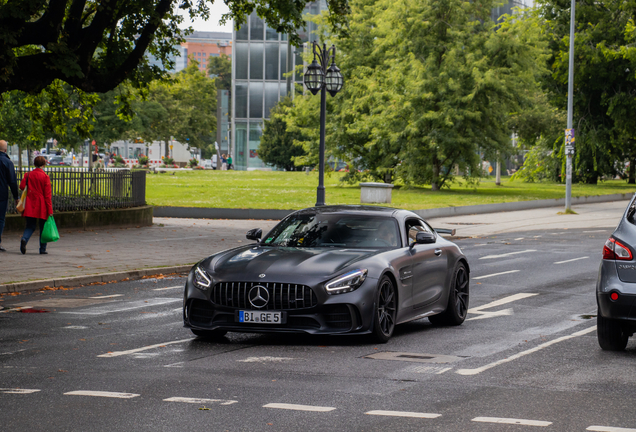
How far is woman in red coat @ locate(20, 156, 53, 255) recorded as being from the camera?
17.2m

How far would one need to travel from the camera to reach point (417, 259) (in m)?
9.71

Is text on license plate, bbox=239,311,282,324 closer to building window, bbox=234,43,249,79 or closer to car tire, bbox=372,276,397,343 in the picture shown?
car tire, bbox=372,276,397,343

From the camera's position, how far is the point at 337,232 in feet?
31.9

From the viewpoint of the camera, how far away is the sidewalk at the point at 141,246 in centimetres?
1447

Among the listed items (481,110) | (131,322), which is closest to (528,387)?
(131,322)

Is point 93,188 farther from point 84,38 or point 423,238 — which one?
point 423,238

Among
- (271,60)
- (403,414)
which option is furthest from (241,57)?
(403,414)

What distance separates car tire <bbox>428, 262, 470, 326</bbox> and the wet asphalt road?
205 mm

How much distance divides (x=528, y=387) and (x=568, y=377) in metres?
0.60

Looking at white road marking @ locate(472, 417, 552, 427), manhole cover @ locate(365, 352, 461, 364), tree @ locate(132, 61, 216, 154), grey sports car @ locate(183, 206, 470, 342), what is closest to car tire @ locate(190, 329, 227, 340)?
grey sports car @ locate(183, 206, 470, 342)

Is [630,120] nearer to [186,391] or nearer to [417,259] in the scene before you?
[417,259]

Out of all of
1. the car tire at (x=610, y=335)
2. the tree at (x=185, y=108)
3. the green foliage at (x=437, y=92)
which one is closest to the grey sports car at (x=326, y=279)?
the car tire at (x=610, y=335)

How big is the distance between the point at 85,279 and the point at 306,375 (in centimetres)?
763

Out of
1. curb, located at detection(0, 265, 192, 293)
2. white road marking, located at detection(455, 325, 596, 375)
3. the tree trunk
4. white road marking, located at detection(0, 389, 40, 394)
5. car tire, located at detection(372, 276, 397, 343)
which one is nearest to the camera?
white road marking, located at detection(0, 389, 40, 394)
